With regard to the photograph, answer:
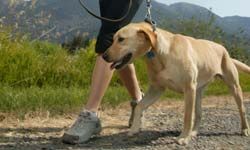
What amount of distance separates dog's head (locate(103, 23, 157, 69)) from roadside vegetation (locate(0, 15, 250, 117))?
5.50 ft

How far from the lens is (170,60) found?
4730mm

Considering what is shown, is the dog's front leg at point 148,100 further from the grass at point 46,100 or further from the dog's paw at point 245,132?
the grass at point 46,100

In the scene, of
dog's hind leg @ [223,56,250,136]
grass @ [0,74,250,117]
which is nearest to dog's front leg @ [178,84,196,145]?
dog's hind leg @ [223,56,250,136]

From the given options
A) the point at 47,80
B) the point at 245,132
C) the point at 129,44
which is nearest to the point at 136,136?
the point at 129,44

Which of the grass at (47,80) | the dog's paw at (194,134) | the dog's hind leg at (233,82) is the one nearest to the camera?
the dog's paw at (194,134)

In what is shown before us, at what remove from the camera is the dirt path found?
485 cm

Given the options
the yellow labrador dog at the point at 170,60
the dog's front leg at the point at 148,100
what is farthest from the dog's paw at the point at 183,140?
the dog's front leg at the point at 148,100

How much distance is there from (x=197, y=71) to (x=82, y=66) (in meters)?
4.64

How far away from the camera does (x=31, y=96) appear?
6.39m

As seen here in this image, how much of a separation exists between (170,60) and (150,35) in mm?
276

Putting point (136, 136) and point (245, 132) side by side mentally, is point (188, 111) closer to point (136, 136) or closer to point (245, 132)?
point (136, 136)

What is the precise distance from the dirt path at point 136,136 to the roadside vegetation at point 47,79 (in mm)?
290

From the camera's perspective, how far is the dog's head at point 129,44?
4609mm

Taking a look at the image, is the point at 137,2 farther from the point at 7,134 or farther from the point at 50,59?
the point at 50,59
